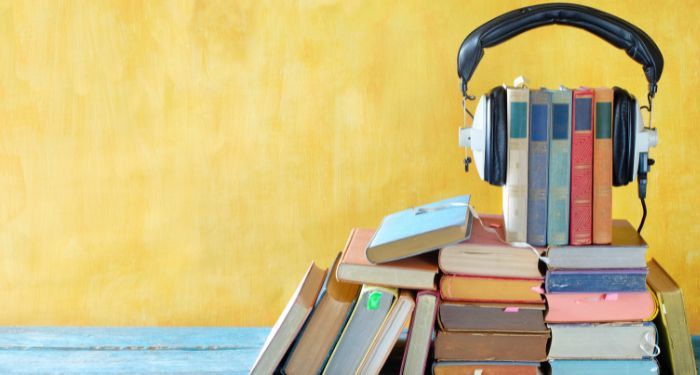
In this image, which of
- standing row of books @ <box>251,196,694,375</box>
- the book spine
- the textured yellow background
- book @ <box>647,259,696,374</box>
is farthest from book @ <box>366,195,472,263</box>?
the textured yellow background

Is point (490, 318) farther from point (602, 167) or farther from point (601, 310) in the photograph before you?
point (602, 167)

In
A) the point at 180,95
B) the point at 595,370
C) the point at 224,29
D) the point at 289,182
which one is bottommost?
the point at 595,370

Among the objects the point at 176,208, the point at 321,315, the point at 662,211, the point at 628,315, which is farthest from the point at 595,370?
the point at 176,208

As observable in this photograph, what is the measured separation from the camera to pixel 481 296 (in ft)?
4.91

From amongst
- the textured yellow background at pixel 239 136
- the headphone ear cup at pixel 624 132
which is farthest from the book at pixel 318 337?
the textured yellow background at pixel 239 136

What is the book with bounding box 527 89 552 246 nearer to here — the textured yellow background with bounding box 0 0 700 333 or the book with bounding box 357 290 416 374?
the book with bounding box 357 290 416 374

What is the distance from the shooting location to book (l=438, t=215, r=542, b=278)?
4.86 ft

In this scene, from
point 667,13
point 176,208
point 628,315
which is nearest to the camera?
point 628,315

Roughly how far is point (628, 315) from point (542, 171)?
28 cm

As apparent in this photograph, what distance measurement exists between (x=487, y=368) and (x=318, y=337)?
0.29 metres

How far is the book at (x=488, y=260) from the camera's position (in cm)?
148

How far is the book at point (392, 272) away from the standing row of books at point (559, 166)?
0.17m

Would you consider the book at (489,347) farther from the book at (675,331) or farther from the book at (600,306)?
the book at (675,331)

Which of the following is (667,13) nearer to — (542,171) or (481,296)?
(542,171)
